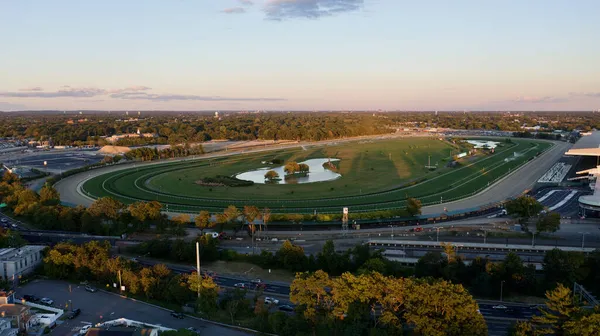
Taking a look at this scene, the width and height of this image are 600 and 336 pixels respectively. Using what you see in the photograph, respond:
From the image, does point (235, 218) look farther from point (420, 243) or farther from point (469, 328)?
point (469, 328)

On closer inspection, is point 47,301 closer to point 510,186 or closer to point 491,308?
point 491,308

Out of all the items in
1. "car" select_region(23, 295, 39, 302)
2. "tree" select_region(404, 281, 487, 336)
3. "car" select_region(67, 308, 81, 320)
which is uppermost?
"tree" select_region(404, 281, 487, 336)

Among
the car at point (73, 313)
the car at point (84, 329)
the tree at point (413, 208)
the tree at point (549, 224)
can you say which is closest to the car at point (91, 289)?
the car at point (73, 313)

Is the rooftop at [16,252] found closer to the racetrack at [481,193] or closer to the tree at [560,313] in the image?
the racetrack at [481,193]

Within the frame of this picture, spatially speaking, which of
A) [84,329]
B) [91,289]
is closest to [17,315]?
[84,329]

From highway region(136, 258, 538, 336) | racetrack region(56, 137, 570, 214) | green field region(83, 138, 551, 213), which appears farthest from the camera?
green field region(83, 138, 551, 213)

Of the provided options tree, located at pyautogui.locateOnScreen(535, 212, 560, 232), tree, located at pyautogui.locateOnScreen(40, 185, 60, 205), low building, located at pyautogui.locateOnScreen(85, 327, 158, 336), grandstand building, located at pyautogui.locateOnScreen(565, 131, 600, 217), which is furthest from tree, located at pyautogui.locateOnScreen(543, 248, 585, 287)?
tree, located at pyautogui.locateOnScreen(40, 185, 60, 205)

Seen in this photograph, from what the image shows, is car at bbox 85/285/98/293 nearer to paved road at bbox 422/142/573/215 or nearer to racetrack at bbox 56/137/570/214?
racetrack at bbox 56/137/570/214
